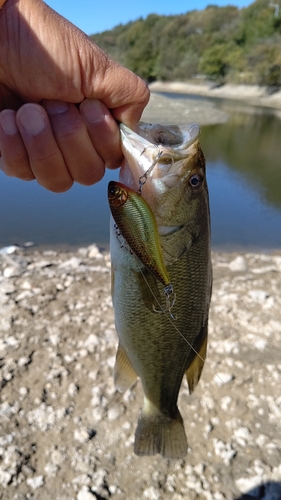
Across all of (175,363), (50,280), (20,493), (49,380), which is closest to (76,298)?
(50,280)

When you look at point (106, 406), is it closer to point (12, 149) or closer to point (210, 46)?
point (12, 149)

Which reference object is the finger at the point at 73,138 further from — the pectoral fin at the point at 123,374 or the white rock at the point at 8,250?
the white rock at the point at 8,250

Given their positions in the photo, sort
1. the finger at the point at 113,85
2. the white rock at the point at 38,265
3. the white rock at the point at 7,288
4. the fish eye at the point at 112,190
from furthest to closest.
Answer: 1. the white rock at the point at 38,265
2. the white rock at the point at 7,288
3. the finger at the point at 113,85
4. the fish eye at the point at 112,190

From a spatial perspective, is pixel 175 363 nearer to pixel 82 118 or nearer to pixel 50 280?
pixel 82 118

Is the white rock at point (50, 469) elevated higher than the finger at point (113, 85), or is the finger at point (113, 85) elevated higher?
the finger at point (113, 85)

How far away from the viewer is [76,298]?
16.0ft

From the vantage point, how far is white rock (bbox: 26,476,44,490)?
9.04ft

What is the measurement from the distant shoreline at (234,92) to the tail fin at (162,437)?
40.8m

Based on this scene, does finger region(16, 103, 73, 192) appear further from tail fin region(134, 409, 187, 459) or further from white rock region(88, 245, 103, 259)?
white rock region(88, 245, 103, 259)

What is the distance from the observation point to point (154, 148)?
1.61m

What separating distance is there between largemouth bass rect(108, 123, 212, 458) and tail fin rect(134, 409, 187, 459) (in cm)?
33

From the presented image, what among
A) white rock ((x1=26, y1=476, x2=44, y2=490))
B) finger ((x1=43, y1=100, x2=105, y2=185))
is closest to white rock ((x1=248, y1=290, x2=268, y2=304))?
white rock ((x1=26, y1=476, x2=44, y2=490))

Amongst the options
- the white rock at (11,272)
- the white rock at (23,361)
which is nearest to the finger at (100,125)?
the white rock at (23,361)

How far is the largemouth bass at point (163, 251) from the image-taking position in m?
1.57
